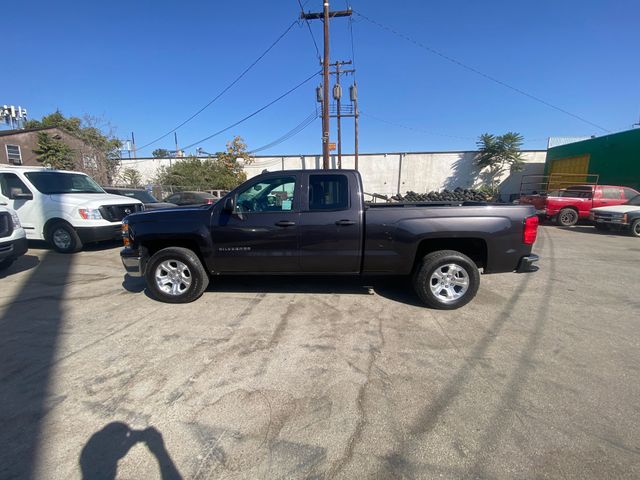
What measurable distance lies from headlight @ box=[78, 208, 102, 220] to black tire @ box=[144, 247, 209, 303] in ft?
13.3

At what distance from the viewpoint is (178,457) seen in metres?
1.81

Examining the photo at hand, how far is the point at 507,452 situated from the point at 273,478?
58.9 inches

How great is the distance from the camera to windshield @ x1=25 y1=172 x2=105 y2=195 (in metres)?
6.95

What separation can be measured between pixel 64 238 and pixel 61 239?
0.08m

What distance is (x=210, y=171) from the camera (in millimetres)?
30000

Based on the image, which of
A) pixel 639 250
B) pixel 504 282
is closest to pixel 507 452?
pixel 504 282

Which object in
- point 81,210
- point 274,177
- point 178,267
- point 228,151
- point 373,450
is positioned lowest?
point 373,450

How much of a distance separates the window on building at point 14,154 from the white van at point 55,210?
80.9 feet

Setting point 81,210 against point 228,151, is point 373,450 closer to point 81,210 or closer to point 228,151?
point 81,210

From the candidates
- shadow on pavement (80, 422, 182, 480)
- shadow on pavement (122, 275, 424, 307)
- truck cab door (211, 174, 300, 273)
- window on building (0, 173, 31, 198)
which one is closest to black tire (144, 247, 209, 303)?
truck cab door (211, 174, 300, 273)

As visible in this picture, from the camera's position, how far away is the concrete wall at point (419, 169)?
1116 inches

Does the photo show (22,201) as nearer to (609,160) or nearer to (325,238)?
(325,238)

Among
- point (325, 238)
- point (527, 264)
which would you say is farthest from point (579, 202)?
point (325, 238)

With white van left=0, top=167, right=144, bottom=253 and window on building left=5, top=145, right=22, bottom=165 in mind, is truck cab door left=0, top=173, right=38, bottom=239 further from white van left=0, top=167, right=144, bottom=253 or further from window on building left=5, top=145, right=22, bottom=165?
window on building left=5, top=145, right=22, bottom=165
